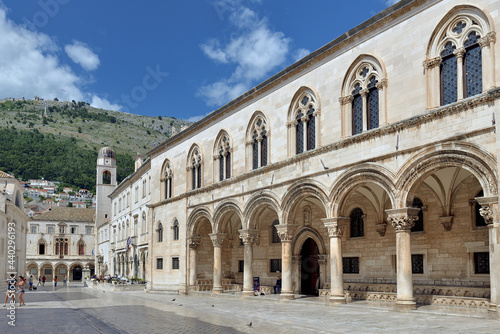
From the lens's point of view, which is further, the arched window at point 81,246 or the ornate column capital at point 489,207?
the arched window at point 81,246

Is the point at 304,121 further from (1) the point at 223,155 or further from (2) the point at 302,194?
(1) the point at 223,155

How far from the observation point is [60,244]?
85.9m

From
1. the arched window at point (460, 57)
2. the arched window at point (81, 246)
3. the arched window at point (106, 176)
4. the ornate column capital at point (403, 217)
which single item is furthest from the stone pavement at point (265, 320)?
the arched window at point (81, 246)

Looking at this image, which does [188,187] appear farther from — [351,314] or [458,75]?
[458,75]

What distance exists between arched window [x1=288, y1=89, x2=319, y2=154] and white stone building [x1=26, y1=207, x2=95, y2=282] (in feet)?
228

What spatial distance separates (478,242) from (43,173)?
487ft

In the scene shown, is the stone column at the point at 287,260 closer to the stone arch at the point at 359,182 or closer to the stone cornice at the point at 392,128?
the stone cornice at the point at 392,128

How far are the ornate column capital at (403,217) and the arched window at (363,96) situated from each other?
3.20m

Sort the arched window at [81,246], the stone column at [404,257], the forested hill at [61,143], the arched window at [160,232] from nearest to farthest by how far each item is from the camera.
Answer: the stone column at [404,257] → the arched window at [160,232] → the arched window at [81,246] → the forested hill at [61,143]

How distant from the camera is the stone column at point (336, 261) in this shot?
→ 19.1 metres

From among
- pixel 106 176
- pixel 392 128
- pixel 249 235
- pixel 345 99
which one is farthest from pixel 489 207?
pixel 106 176

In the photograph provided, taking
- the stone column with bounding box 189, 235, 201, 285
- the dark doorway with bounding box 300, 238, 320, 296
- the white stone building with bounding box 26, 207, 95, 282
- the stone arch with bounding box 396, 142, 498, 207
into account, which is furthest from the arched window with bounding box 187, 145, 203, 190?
the white stone building with bounding box 26, 207, 95, 282

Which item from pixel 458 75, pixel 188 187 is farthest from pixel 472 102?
pixel 188 187

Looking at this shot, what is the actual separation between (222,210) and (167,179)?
890 centimetres
